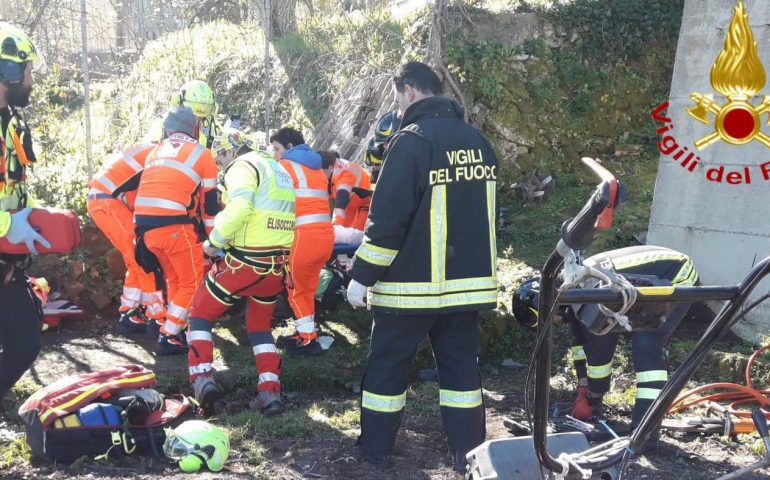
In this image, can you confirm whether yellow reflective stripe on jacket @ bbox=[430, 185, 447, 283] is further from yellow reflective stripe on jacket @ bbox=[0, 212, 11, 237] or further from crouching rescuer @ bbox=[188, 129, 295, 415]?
yellow reflective stripe on jacket @ bbox=[0, 212, 11, 237]

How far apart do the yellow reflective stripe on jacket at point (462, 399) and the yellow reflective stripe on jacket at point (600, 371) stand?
1216 millimetres

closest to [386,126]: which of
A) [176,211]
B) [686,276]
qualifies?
[176,211]

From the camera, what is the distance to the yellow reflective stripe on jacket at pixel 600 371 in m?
A: 5.00

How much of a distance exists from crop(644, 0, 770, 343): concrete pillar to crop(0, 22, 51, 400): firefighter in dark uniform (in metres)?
5.57

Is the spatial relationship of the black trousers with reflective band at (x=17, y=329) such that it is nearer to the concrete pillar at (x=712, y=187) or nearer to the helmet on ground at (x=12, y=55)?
the helmet on ground at (x=12, y=55)

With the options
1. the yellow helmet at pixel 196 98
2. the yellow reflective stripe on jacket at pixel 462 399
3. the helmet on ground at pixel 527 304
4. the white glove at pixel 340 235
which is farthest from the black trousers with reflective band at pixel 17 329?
the white glove at pixel 340 235

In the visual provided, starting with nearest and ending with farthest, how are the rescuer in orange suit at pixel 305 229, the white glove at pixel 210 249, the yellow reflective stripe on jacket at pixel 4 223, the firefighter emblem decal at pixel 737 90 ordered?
the yellow reflective stripe on jacket at pixel 4 223 → the white glove at pixel 210 249 → the rescuer in orange suit at pixel 305 229 → the firefighter emblem decal at pixel 737 90

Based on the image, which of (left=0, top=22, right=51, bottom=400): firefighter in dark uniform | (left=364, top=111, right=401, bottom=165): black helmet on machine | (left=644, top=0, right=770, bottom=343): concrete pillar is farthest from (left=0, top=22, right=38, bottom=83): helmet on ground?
(left=644, top=0, right=770, bottom=343): concrete pillar

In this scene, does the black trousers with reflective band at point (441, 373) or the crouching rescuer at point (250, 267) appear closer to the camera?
the black trousers with reflective band at point (441, 373)

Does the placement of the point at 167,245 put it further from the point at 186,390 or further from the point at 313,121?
the point at 313,121

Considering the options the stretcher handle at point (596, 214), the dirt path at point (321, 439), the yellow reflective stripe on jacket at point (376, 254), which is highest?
the stretcher handle at point (596, 214)

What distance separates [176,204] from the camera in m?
5.88

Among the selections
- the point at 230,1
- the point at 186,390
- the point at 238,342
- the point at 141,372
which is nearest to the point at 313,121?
the point at 238,342

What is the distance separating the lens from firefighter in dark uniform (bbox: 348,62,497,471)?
395cm
